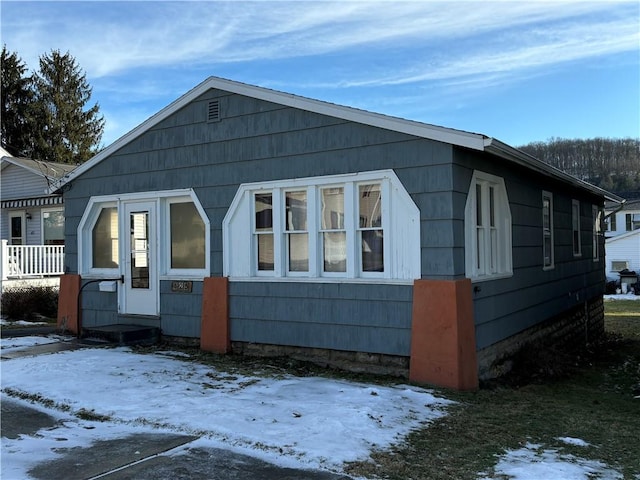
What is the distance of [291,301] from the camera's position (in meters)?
8.23

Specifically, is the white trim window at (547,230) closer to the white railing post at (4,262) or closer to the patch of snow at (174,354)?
the patch of snow at (174,354)

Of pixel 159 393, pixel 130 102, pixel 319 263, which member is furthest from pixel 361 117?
pixel 130 102

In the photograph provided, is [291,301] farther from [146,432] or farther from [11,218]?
[11,218]

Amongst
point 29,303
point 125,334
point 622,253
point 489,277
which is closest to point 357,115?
point 489,277

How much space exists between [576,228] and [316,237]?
7.50 meters

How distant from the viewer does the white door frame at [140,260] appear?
9664 millimetres

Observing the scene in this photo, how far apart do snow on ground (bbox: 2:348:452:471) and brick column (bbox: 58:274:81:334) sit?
255 cm

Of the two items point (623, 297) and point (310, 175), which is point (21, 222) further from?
point (623, 297)

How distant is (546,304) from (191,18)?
809cm

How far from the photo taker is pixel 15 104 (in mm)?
39062

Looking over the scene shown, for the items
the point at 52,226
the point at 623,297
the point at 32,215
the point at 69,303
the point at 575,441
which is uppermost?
the point at 32,215

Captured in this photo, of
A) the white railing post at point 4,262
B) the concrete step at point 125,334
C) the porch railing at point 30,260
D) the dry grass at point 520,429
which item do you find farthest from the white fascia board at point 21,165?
the dry grass at point 520,429

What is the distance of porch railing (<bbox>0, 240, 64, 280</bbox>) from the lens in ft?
54.7

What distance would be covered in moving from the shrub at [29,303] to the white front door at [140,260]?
5694 millimetres
